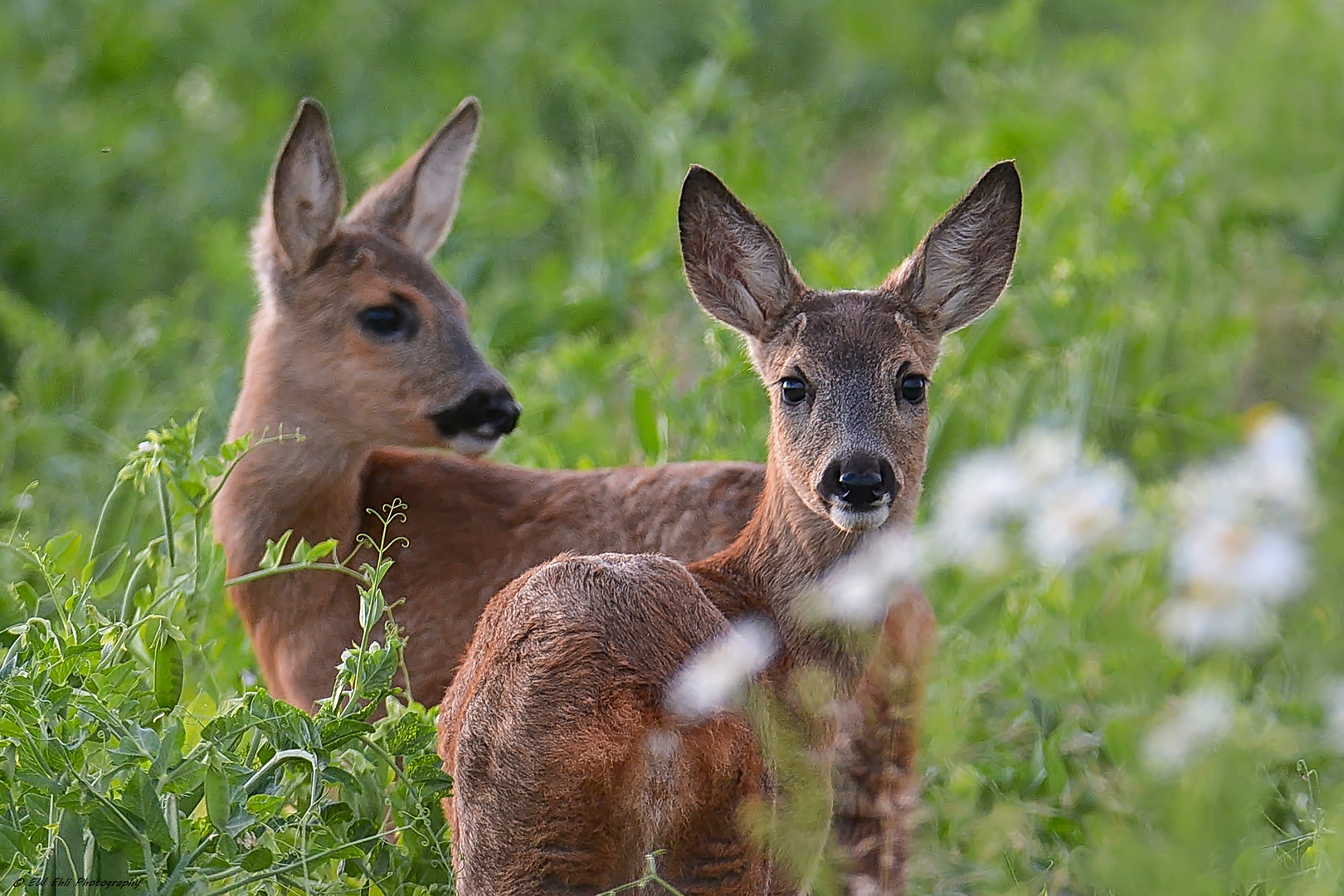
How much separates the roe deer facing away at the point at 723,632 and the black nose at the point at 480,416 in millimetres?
950

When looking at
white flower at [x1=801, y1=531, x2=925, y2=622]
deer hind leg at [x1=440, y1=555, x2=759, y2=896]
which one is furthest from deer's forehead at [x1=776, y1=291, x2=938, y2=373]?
deer hind leg at [x1=440, y1=555, x2=759, y2=896]

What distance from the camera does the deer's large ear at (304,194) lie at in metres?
5.67

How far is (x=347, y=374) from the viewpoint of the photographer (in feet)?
18.3

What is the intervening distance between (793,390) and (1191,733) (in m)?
1.85

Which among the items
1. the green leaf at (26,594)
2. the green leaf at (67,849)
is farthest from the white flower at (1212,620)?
the green leaf at (26,594)

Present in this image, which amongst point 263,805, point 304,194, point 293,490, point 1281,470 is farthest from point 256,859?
point 304,194

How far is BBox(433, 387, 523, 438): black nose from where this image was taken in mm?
5586

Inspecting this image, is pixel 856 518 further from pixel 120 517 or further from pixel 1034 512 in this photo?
pixel 120 517

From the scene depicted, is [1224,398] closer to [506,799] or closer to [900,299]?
[900,299]

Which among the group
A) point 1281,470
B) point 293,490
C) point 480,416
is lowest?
point 293,490

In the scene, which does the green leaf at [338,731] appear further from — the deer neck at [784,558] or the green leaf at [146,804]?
the deer neck at [784,558]

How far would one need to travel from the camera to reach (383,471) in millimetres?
5594

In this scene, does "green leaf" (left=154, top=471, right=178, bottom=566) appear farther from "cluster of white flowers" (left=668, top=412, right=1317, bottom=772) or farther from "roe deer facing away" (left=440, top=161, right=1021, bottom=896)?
"cluster of white flowers" (left=668, top=412, right=1317, bottom=772)

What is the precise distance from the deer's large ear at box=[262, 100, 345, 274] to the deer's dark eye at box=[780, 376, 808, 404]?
5.91 feet
